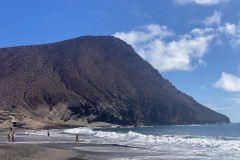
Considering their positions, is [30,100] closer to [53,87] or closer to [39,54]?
[53,87]

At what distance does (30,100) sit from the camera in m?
122

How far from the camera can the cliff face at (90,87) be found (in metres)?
125

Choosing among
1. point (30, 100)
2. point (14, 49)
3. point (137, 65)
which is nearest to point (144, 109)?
point (137, 65)

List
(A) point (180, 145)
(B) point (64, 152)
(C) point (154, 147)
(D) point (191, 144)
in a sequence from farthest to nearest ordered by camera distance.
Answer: (D) point (191, 144) < (A) point (180, 145) < (C) point (154, 147) < (B) point (64, 152)

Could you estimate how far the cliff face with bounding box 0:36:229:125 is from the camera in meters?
125

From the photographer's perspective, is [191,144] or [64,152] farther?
[191,144]

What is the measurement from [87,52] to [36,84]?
146 ft

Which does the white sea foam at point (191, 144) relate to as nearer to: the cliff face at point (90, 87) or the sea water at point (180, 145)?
the sea water at point (180, 145)

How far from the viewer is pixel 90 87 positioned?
143625 mm

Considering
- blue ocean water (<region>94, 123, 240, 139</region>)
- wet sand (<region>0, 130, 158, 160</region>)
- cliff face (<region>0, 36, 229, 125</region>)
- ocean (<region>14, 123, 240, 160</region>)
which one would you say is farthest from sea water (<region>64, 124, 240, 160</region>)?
cliff face (<region>0, 36, 229, 125</region>)

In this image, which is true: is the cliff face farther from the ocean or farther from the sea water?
the ocean

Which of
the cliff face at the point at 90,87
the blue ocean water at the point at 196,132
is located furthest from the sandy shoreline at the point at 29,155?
the cliff face at the point at 90,87

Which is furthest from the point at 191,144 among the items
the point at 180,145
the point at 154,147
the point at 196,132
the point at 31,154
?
the point at 196,132

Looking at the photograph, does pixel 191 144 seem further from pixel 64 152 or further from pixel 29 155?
pixel 29 155
